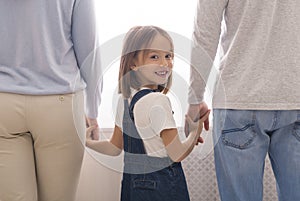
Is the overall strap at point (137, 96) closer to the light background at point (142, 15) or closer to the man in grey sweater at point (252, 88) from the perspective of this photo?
the man in grey sweater at point (252, 88)

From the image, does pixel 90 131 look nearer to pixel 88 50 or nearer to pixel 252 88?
pixel 88 50

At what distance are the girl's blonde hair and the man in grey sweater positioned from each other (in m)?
0.12

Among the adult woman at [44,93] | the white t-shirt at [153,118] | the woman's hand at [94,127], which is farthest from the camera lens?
the woman's hand at [94,127]

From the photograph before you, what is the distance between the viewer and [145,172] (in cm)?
127

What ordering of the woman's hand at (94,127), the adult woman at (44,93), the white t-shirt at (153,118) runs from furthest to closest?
1. the woman's hand at (94,127)
2. the adult woman at (44,93)
3. the white t-shirt at (153,118)

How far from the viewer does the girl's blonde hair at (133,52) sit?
125cm

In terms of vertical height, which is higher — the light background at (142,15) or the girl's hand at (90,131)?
the light background at (142,15)

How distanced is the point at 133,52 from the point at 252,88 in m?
0.35

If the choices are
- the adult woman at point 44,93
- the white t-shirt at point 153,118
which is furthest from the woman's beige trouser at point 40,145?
the white t-shirt at point 153,118

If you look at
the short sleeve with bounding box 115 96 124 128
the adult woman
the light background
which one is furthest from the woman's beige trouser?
the light background

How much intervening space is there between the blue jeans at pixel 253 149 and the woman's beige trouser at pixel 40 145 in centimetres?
46

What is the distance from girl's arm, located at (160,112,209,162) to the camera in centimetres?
123

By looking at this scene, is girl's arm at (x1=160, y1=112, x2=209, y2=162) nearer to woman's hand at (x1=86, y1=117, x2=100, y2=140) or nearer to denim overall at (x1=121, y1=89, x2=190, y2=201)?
denim overall at (x1=121, y1=89, x2=190, y2=201)

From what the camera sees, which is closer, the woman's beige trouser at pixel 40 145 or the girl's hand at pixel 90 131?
the woman's beige trouser at pixel 40 145
